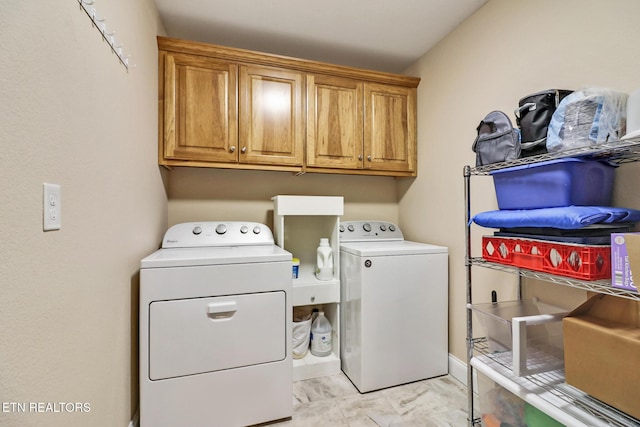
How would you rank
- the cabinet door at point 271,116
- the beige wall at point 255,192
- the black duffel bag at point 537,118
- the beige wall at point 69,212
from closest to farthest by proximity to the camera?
the beige wall at point 69,212 < the black duffel bag at point 537,118 < the cabinet door at point 271,116 < the beige wall at point 255,192

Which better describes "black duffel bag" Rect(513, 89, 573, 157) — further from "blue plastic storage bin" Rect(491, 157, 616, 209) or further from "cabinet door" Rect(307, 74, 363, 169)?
"cabinet door" Rect(307, 74, 363, 169)

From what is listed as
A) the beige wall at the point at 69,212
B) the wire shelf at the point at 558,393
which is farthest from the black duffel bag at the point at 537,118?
the beige wall at the point at 69,212

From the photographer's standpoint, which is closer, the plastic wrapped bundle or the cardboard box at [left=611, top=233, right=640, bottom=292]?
the cardboard box at [left=611, top=233, right=640, bottom=292]

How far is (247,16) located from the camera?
1.88m

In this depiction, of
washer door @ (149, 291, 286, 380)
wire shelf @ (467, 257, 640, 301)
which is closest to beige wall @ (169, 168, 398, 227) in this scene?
washer door @ (149, 291, 286, 380)

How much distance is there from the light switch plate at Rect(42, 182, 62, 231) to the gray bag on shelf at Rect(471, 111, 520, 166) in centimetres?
165

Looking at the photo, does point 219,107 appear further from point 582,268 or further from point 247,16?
point 582,268

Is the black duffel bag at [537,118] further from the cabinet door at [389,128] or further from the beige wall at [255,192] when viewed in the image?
the beige wall at [255,192]

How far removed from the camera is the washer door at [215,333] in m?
1.40

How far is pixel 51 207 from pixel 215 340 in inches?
39.7

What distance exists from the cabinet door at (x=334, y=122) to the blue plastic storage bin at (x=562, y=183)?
124 cm

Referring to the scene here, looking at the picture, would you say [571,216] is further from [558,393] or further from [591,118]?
[558,393]

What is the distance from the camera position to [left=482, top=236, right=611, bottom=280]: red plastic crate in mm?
954

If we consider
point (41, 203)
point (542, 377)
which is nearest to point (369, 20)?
point (41, 203)
